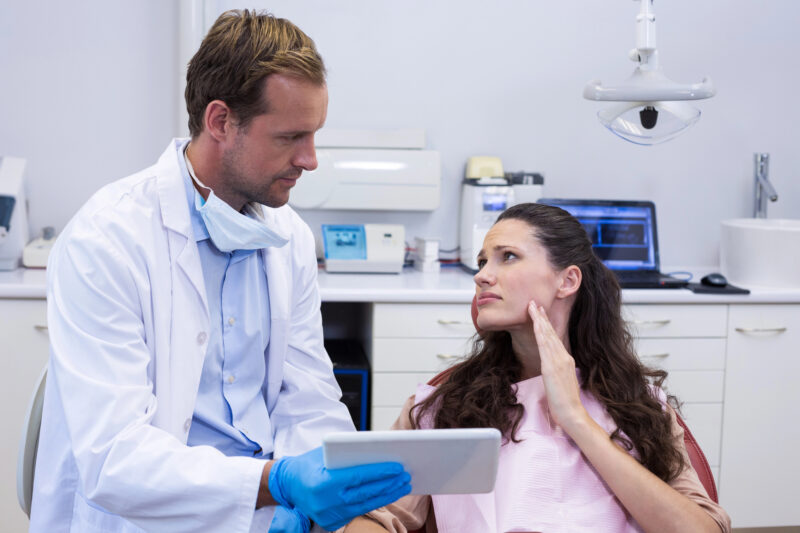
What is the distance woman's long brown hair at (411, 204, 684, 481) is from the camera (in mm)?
1554

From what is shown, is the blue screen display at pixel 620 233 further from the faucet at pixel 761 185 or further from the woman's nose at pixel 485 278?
the woman's nose at pixel 485 278

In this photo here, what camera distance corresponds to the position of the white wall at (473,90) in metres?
2.98

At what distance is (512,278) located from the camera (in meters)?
1.64

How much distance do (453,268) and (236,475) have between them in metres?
1.98

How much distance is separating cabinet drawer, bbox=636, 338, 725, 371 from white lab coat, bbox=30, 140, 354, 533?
142 centimetres

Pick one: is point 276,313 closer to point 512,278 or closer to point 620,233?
point 512,278

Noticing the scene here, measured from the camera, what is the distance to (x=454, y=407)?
164 centimetres

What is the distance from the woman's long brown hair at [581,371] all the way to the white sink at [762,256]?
129 centimetres

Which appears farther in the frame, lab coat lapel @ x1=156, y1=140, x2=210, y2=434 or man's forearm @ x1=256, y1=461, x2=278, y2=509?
lab coat lapel @ x1=156, y1=140, x2=210, y2=434

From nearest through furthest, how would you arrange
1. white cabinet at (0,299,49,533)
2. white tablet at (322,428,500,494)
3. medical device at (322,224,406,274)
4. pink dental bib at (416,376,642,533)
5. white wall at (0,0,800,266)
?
white tablet at (322,428,500,494) → pink dental bib at (416,376,642,533) → white cabinet at (0,299,49,533) → medical device at (322,224,406,274) → white wall at (0,0,800,266)

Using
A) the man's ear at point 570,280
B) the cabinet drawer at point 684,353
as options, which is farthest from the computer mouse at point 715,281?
the man's ear at point 570,280

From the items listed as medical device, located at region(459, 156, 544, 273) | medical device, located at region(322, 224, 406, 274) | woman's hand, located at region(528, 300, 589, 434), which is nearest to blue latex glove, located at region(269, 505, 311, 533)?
woman's hand, located at region(528, 300, 589, 434)

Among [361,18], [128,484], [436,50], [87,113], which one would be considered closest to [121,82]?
[87,113]

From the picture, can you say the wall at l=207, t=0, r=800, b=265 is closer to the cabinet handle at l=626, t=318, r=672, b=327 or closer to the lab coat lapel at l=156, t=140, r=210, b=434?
the cabinet handle at l=626, t=318, r=672, b=327
